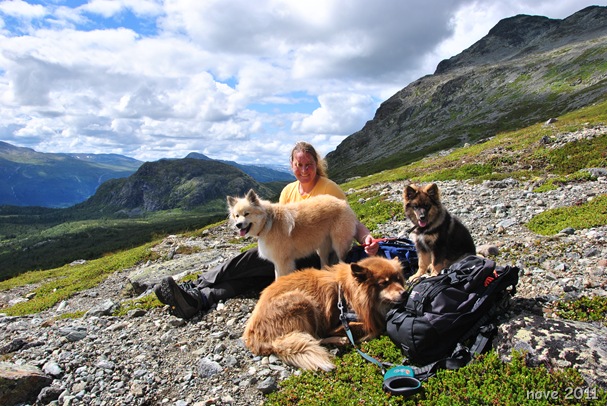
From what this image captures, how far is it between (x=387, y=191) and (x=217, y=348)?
749 inches

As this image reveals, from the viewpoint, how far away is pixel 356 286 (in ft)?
21.1

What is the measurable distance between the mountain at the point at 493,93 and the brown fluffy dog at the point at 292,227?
66464 millimetres

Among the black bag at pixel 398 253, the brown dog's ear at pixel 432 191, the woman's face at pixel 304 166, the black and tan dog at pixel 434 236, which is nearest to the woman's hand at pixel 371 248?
the black bag at pixel 398 253

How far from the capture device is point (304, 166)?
9.45 meters

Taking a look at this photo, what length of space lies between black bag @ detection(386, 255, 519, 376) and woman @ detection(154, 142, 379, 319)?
2587 mm

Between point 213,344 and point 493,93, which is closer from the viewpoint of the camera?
point 213,344

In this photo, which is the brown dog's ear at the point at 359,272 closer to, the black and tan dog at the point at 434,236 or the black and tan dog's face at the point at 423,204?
the black and tan dog at the point at 434,236

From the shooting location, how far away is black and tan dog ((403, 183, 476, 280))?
25.5ft

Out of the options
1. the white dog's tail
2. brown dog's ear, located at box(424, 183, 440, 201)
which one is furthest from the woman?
the white dog's tail

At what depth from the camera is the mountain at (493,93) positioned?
77938 mm

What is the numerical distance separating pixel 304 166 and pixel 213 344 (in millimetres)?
4921

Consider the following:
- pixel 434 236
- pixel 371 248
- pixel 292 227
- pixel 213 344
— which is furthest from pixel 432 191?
pixel 213 344

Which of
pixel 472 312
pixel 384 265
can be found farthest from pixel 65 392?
pixel 472 312

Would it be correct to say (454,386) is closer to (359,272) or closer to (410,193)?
(359,272)
